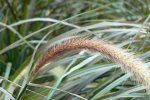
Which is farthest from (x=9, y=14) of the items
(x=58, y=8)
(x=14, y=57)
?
(x=58, y=8)

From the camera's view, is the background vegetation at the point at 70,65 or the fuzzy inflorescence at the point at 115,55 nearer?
the fuzzy inflorescence at the point at 115,55

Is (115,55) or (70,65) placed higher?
(70,65)

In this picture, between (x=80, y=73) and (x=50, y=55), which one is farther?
(x=80, y=73)

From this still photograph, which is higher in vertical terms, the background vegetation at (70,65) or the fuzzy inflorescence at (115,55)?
the background vegetation at (70,65)

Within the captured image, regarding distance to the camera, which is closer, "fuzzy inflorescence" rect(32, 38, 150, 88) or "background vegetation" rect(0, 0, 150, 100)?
"fuzzy inflorescence" rect(32, 38, 150, 88)

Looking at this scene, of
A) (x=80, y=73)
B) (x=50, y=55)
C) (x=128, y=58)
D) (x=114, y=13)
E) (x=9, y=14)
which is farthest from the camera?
(x=114, y=13)

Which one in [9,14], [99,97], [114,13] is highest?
[114,13]

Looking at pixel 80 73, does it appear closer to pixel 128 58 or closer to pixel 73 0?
pixel 128 58

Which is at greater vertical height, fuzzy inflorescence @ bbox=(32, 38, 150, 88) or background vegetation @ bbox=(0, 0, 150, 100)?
background vegetation @ bbox=(0, 0, 150, 100)
